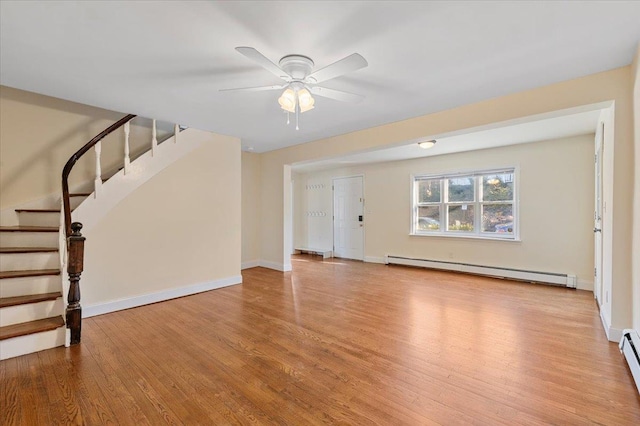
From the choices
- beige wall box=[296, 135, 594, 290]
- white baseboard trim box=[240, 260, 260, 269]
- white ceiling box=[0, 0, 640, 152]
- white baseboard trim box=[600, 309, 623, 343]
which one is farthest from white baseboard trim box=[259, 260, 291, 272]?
white baseboard trim box=[600, 309, 623, 343]

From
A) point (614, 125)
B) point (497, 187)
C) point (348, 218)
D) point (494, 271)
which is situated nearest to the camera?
point (614, 125)

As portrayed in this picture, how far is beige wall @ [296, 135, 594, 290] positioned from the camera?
14.3ft

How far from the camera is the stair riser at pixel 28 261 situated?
2.84 m

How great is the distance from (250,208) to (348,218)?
2.44 meters

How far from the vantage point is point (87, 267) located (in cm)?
331

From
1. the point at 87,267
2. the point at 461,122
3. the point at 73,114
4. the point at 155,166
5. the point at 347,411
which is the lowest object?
the point at 347,411

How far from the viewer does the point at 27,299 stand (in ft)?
8.69

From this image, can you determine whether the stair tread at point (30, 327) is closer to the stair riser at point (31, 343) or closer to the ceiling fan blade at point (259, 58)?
the stair riser at point (31, 343)

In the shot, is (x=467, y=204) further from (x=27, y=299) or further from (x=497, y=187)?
(x=27, y=299)

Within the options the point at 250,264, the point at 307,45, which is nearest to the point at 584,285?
the point at 307,45

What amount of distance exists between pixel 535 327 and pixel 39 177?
608cm

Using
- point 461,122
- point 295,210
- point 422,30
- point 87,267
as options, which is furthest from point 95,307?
point 295,210

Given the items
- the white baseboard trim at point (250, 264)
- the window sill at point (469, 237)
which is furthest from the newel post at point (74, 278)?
the window sill at point (469, 237)

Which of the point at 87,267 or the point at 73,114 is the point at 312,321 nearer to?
the point at 87,267
